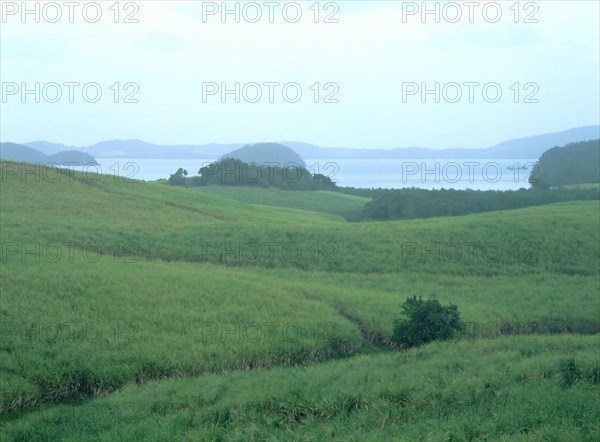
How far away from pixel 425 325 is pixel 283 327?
4129 millimetres

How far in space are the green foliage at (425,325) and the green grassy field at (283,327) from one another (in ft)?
1.81

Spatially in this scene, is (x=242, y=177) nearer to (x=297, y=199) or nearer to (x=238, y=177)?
Answer: (x=238, y=177)

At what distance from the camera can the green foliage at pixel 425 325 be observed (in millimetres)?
19344

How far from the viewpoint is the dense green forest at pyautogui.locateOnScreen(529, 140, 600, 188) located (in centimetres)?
11338

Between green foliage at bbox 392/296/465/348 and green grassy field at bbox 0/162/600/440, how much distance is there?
0.55 meters

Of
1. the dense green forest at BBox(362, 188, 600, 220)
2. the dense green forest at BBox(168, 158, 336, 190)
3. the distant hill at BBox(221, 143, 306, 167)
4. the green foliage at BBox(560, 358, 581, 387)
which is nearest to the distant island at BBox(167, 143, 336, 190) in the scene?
the dense green forest at BBox(168, 158, 336, 190)

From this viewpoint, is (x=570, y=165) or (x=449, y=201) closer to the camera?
(x=449, y=201)

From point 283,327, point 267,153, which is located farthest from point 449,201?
point 267,153

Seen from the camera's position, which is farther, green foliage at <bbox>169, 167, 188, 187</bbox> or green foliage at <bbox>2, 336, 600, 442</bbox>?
green foliage at <bbox>169, 167, 188, 187</bbox>

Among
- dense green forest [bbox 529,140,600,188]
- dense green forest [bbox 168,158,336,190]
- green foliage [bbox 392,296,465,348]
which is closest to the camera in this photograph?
green foliage [bbox 392,296,465,348]

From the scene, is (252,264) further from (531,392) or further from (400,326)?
(531,392)

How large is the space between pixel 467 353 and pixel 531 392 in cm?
531

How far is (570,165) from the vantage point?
118125 millimetres

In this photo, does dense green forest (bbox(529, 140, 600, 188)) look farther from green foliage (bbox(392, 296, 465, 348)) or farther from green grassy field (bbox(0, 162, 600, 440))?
green foliage (bbox(392, 296, 465, 348))
